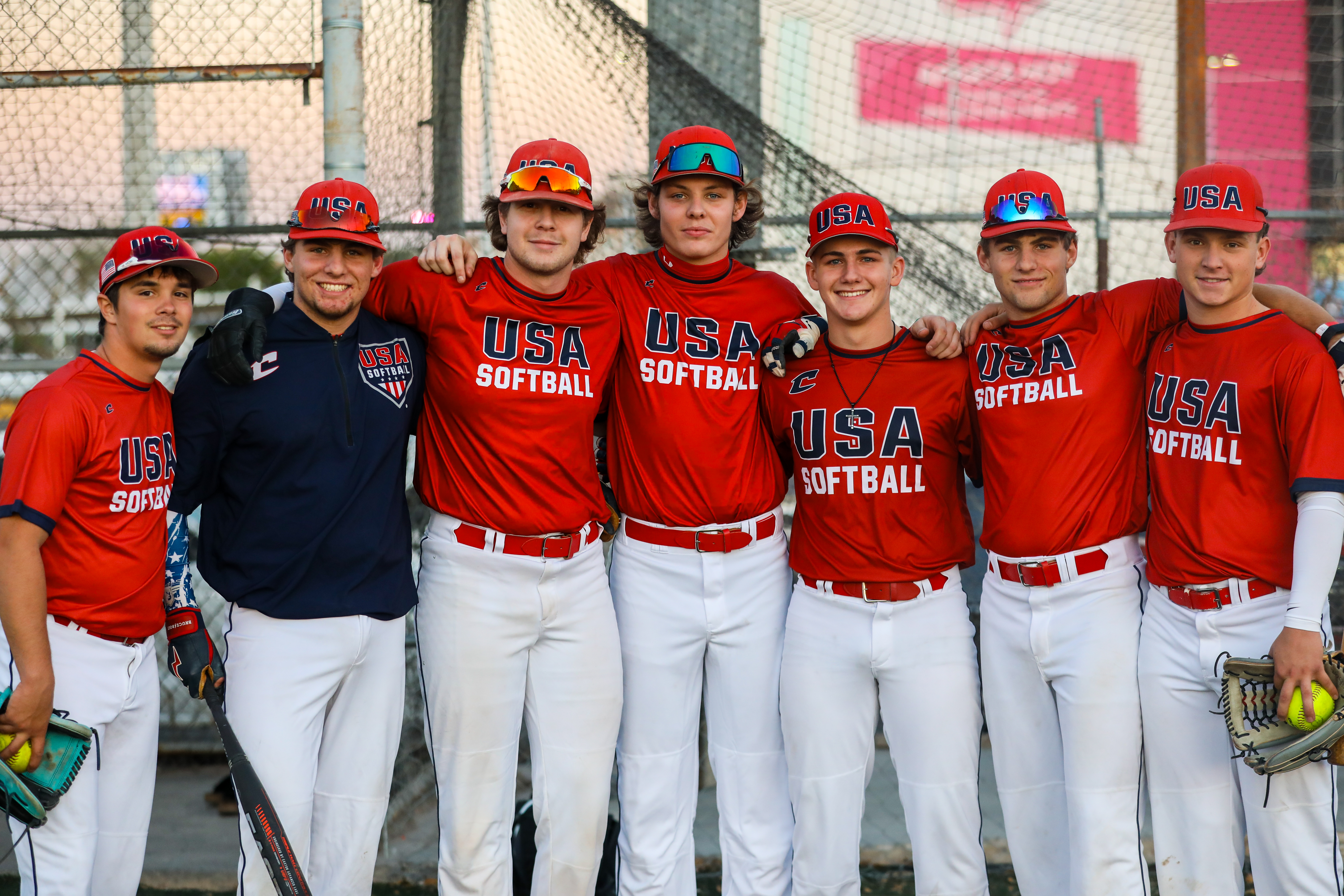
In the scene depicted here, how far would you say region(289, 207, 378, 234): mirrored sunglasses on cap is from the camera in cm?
306

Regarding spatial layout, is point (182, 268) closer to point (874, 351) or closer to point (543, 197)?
point (543, 197)

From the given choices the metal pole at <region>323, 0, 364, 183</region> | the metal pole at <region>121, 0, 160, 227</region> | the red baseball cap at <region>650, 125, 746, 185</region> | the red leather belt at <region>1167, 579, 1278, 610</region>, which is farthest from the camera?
the metal pole at <region>121, 0, 160, 227</region>

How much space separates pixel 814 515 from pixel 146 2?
3557mm

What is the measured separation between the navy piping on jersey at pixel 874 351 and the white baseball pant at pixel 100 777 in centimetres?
211

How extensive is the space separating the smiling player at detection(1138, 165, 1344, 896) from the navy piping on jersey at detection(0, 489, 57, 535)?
114 inches

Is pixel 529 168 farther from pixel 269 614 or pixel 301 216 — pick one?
pixel 269 614

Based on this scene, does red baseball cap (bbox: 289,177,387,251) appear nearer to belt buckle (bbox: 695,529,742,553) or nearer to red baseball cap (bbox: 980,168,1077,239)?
belt buckle (bbox: 695,529,742,553)

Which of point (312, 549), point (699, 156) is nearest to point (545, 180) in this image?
point (699, 156)

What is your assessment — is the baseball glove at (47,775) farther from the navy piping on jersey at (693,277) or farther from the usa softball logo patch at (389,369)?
the navy piping on jersey at (693,277)

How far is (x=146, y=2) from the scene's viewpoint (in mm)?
4574

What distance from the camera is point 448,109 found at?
4512 millimetres

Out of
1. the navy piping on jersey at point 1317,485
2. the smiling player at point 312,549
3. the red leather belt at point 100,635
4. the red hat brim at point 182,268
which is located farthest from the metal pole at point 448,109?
the navy piping on jersey at point 1317,485

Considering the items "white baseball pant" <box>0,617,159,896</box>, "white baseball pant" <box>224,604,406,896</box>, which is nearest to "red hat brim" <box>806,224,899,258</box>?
"white baseball pant" <box>224,604,406,896</box>

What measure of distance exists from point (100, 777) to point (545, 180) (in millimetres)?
1996
